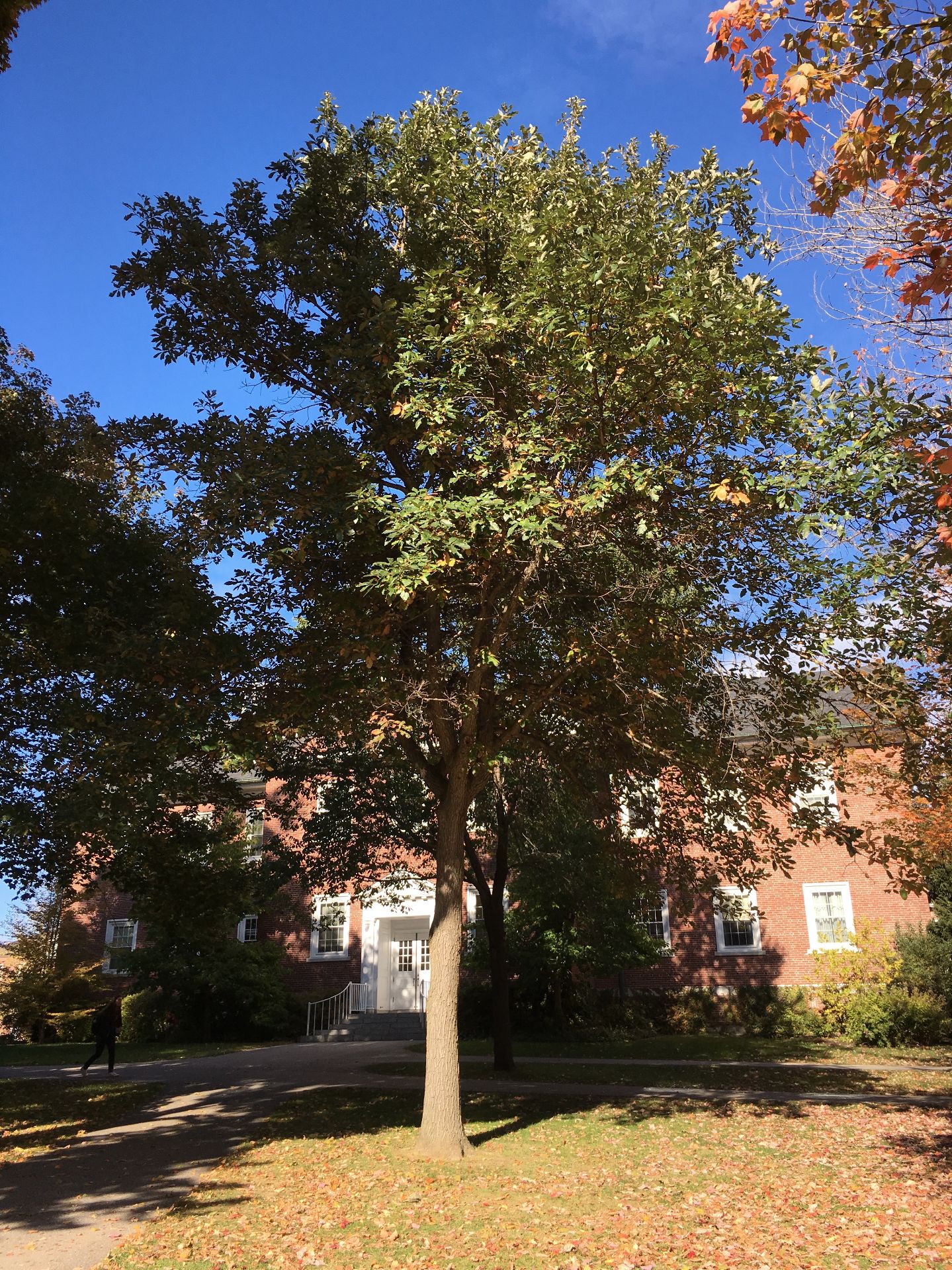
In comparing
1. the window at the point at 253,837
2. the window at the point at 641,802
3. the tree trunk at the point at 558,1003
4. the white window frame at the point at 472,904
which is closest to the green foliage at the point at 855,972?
the tree trunk at the point at 558,1003

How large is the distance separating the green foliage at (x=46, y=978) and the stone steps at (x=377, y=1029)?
7.57 meters

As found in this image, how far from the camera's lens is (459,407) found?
8.91m

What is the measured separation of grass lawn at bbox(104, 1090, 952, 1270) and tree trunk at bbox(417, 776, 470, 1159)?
320 millimetres

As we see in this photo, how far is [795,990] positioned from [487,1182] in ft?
55.3

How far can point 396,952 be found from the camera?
2806cm

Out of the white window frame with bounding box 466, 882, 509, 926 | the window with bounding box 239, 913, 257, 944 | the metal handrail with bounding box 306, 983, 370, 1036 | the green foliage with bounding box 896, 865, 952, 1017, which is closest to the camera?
the green foliage with bounding box 896, 865, 952, 1017

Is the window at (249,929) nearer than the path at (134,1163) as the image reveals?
No

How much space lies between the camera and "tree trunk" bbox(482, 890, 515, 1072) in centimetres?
1595

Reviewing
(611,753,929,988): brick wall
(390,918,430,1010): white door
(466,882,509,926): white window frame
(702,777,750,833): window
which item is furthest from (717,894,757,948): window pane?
(702,777,750,833): window

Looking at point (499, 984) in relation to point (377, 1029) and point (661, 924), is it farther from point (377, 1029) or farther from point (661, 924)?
point (377, 1029)

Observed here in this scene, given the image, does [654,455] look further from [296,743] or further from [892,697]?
[296,743]

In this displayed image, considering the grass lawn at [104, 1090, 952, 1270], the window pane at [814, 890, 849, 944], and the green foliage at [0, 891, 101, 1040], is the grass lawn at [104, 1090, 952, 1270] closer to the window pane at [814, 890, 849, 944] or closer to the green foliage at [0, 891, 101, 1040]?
the window pane at [814, 890, 849, 944]

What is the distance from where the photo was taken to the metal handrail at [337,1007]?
25547 millimetres

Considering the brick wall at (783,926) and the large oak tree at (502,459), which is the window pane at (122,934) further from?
the large oak tree at (502,459)
